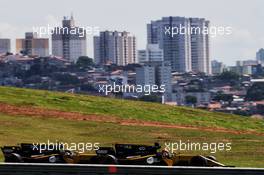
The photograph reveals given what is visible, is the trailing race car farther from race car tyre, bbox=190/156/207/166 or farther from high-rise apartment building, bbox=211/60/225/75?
high-rise apartment building, bbox=211/60/225/75

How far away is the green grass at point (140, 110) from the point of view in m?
23.5

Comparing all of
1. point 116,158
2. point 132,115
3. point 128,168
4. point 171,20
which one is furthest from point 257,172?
point 132,115

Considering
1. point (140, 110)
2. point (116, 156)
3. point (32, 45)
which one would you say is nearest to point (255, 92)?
point (140, 110)

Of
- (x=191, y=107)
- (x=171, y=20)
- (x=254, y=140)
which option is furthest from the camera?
(x=254, y=140)

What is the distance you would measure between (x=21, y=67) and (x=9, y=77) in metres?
0.50

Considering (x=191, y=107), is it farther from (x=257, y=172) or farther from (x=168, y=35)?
(x=257, y=172)

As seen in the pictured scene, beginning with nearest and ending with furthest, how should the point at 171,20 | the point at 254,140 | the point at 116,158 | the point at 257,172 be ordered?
1. the point at 257,172
2. the point at 116,158
3. the point at 171,20
4. the point at 254,140

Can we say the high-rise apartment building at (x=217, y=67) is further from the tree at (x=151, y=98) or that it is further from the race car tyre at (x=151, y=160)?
the race car tyre at (x=151, y=160)

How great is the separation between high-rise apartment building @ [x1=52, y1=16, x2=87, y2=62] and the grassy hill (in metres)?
1.43

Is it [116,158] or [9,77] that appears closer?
[116,158]

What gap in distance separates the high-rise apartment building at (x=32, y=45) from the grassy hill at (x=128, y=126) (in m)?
1.71

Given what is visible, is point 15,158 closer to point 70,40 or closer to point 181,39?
point 70,40

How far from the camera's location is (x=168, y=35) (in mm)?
21609

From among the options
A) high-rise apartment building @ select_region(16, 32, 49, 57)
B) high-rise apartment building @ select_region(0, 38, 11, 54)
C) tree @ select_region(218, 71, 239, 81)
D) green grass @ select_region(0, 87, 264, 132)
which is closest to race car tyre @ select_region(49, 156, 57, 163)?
green grass @ select_region(0, 87, 264, 132)
